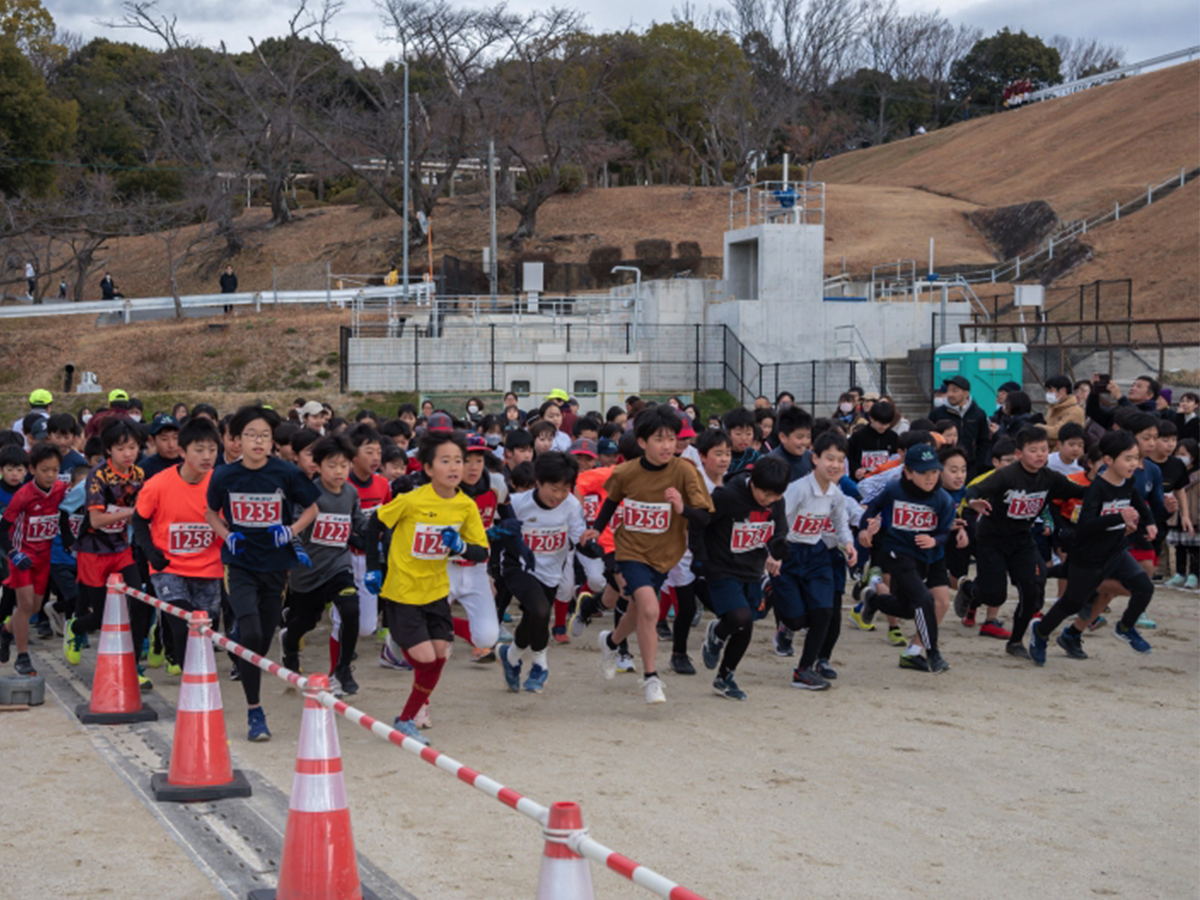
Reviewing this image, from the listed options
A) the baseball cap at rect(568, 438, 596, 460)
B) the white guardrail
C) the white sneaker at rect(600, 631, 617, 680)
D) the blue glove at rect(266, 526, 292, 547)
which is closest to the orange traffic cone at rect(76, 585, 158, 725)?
the blue glove at rect(266, 526, 292, 547)

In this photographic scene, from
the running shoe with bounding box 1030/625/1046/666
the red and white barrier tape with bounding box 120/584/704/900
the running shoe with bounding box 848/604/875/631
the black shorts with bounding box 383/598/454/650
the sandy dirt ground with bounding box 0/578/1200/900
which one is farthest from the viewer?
the running shoe with bounding box 848/604/875/631

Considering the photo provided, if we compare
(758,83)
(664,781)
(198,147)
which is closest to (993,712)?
(664,781)

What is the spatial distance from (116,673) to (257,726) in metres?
1.14

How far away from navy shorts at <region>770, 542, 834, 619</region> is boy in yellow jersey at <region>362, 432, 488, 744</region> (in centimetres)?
242

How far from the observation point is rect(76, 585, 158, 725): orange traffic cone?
7316 mm

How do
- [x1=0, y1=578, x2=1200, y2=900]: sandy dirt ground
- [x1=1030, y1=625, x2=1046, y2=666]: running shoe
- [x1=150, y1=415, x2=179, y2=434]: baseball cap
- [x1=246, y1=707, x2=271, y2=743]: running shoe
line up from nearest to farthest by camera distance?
[x1=0, y1=578, x2=1200, y2=900]: sandy dirt ground, [x1=246, y1=707, x2=271, y2=743]: running shoe, [x1=150, y1=415, x2=179, y2=434]: baseball cap, [x1=1030, y1=625, x2=1046, y2=666]: running shoe

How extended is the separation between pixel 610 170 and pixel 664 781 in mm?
74789

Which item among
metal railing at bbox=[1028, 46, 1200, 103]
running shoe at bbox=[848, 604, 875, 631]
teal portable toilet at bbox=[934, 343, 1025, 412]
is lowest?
running shoe at bbox=[848, 604, 875, 631]

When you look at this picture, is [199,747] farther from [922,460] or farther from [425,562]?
[922,460]

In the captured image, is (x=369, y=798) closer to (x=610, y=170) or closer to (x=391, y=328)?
(x=391, y=328)

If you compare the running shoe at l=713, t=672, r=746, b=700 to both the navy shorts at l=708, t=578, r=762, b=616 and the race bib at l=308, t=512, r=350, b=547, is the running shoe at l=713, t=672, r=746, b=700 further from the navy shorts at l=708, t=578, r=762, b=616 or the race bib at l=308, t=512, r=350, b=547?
the race bib at l=308, t=512, r=350, b=547

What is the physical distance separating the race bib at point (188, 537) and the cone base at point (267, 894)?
3.42 m

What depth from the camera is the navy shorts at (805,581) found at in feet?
27.3

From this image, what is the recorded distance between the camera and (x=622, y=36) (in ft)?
214
